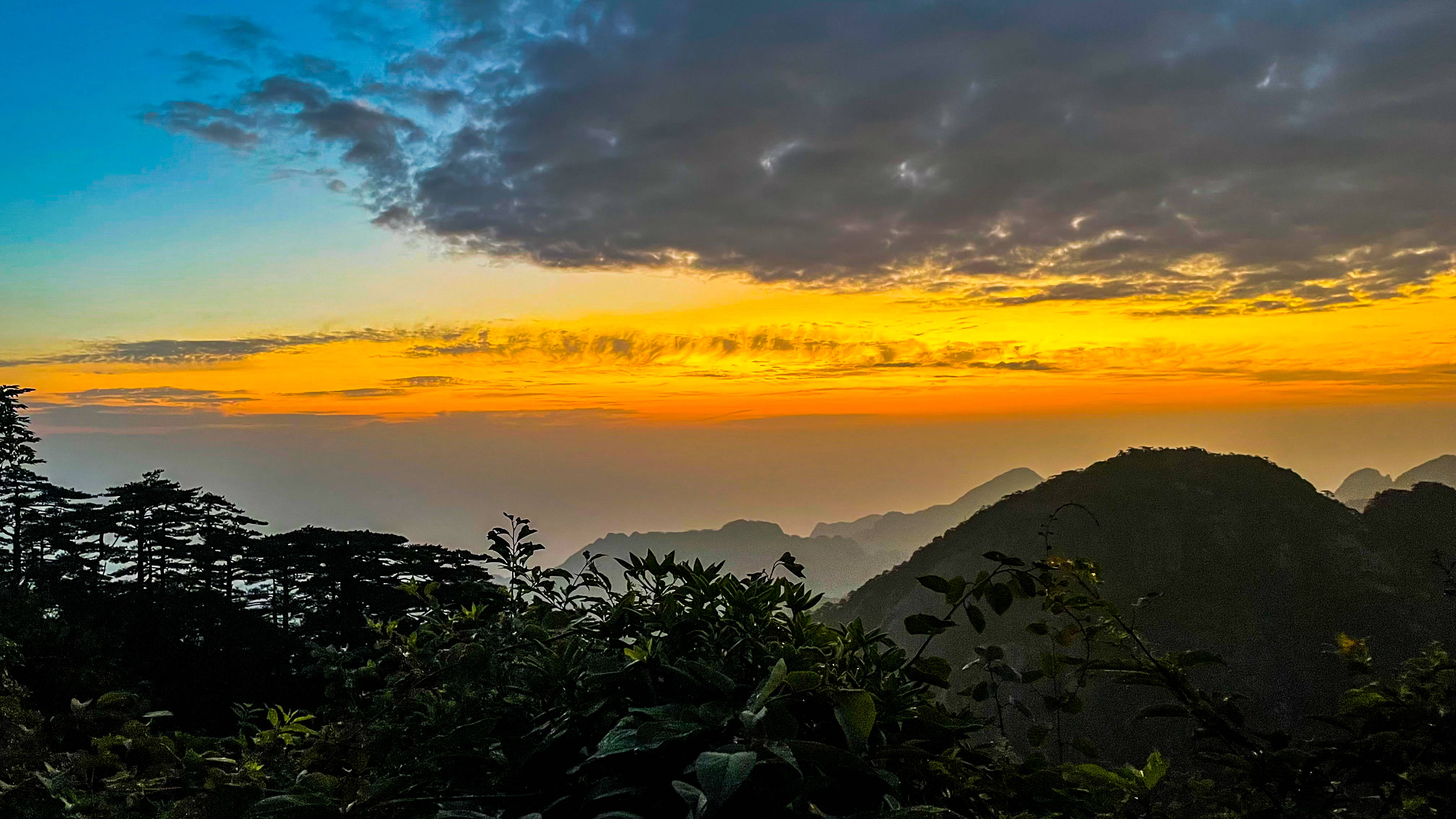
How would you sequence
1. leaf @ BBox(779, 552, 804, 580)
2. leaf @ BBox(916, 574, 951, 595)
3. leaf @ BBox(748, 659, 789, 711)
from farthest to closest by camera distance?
leaf @ BBox(779, 552, 804, 580), leaf @ BBox(916, 574, 951, 595), leaf @ BBox(748, 659, 789, 711)

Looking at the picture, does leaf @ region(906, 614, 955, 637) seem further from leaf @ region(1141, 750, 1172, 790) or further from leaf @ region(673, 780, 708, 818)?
leaf @ region(673, 780, 708, 818)

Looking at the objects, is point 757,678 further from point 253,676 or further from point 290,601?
point 290,601

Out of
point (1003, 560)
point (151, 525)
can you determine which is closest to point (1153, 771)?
point (1003, 560)

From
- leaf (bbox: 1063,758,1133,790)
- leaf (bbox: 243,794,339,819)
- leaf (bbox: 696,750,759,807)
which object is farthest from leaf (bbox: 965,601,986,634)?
leaf (bbox: 243,794,339,819)

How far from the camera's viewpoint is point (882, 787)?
1454 millimetres

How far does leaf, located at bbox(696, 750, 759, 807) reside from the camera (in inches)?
44.9

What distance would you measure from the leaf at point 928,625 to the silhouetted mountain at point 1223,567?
86.0 m

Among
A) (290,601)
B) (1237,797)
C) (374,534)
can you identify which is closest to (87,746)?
(1237,797)

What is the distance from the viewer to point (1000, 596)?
2.06 m

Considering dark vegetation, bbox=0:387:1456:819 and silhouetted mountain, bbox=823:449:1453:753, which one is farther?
silhouetted mountain, bbox=823:449:1453:753

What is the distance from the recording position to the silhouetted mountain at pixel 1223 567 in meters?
91.1

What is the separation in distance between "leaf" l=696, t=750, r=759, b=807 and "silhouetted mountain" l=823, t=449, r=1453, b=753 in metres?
87.1

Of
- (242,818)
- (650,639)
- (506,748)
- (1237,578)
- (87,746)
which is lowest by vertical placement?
(1237,578)

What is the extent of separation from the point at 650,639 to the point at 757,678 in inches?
10.0
